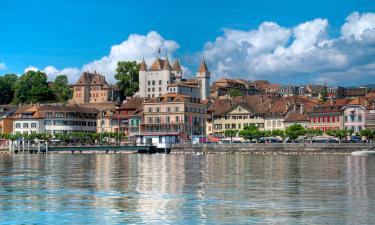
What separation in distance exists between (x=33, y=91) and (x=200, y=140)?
235 ft

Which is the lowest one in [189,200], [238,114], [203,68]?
[189,200]

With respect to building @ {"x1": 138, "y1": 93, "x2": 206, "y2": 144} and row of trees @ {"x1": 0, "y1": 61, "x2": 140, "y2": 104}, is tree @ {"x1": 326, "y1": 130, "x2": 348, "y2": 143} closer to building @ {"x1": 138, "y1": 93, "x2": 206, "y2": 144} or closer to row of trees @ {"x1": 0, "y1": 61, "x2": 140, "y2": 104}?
building @ {"x1": 138, "y1": 93, "x2": 206, "y2": 144}

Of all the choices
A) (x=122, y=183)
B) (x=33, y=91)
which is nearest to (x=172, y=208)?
(x=122, y=183)

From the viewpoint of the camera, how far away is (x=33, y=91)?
189 metres

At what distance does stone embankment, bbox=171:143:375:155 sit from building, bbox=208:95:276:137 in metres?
24.1

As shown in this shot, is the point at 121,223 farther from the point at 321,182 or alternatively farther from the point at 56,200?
the point at 321,182

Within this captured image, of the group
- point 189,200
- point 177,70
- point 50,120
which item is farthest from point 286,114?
point 189,200

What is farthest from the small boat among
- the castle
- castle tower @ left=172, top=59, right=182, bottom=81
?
castle tower @ left=172, top=59, right=182, bottom=81

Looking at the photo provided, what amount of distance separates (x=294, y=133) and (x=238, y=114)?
25.6 meters

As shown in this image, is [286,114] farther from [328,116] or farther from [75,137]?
[75,137]

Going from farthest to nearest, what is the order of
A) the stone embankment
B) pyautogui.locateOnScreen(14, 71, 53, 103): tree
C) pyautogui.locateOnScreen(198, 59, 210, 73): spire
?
pyautogui.locateOnScreen(14, 71, 53, 103): tree → pyautogui.locateOnScreen(198, 59, 210, 73): spire → the stone embankment

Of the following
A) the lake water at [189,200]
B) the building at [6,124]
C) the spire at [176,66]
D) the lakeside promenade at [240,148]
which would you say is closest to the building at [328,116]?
the lakeside promenade at [240,148]

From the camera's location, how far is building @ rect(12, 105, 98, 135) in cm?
14600

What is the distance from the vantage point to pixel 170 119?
448 feet
